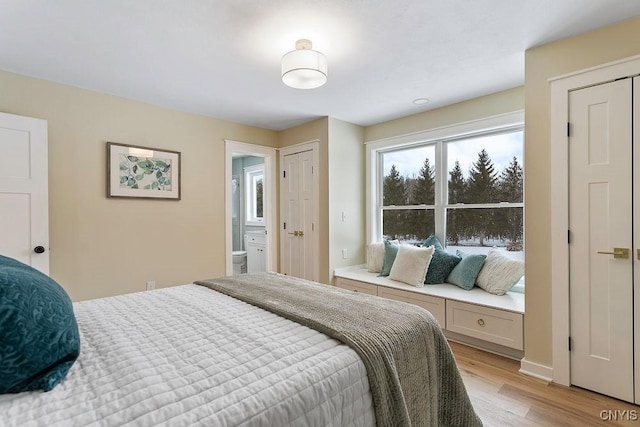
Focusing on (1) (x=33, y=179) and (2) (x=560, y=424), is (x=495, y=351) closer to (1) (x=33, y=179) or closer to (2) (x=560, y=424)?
(2) (x=560, y=424)

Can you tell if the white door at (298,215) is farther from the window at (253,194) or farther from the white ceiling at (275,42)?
the window at (253,194)

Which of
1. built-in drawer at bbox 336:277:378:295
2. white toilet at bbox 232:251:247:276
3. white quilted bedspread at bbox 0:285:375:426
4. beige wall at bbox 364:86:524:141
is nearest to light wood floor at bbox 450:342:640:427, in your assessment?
built-in drawer at bbox 336:277:378:295

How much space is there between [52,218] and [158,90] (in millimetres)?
1455

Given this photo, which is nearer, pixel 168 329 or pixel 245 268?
pixel 168 329

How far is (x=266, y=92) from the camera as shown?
301 cm

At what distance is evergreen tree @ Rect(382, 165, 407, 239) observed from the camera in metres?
3.93

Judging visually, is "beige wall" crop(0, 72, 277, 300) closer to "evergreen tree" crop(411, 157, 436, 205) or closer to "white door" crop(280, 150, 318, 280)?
"white door" crop(280, 150, 318, 280)

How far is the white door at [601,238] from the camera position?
190cm

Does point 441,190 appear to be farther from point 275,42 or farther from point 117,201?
point 117,201

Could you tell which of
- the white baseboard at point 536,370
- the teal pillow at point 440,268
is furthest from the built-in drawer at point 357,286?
the white baseboard at point 536,370

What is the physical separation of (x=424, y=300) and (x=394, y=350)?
6.24ft

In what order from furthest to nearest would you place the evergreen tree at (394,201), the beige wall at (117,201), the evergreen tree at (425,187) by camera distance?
the evergreen tree at (394,201)
the evergreen tree at (425,187)
the beige wall at (117,201)

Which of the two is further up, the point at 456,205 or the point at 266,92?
the point at 266,92

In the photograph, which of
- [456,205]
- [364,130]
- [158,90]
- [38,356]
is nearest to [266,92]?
[158,90]
